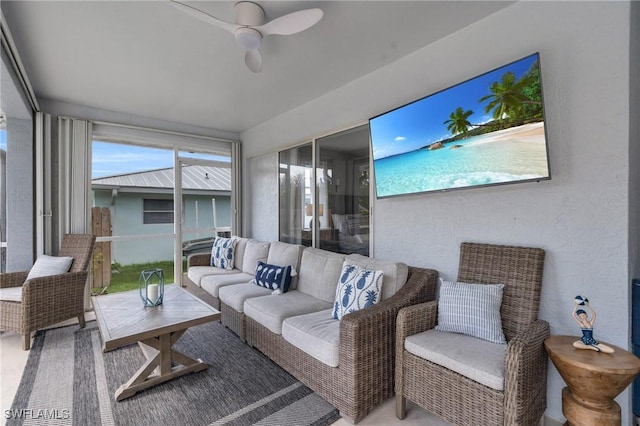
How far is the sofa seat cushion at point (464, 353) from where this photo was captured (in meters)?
1.54

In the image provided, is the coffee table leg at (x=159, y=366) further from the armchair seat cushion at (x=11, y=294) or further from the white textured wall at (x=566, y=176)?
the white textured wall at (x=566, y=176)

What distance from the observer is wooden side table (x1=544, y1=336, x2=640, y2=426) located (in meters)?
1.31

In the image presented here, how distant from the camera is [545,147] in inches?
70.1

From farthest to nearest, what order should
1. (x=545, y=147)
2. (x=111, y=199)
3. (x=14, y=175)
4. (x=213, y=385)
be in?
(x=111, y=199), (x=14, y=175), (x=213, y=385), (x=545, y=147)

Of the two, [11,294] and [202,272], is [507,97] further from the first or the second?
[11,294]

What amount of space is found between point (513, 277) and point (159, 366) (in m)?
2.66

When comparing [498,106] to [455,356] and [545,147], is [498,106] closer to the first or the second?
[545,147]

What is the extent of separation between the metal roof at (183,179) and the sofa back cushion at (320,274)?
2739mm

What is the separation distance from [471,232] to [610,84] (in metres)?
1.16

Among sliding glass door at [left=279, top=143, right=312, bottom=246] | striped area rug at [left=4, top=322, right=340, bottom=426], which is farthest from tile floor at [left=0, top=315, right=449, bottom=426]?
sliding glass door at [left=279, top=143, right=312, bottom=246]

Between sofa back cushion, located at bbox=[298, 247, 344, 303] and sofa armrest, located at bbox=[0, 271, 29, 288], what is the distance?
122 inches

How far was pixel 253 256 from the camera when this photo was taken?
3.90m

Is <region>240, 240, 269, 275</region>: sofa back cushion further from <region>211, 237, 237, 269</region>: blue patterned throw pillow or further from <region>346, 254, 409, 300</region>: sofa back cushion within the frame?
<region>346, 254, 409, 300</region>: sofa back cushion

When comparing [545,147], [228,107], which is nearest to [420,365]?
[545,147]
